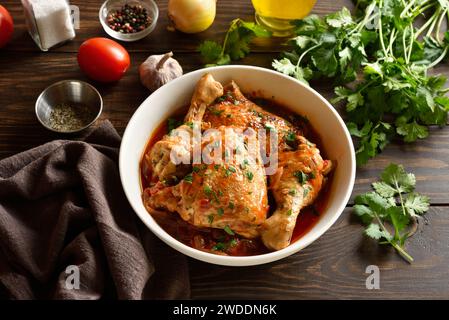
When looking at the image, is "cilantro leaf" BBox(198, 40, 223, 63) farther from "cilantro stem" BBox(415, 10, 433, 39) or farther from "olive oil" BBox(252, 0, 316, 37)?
"cilantro stem" BBox(415, 10, 433, 39)

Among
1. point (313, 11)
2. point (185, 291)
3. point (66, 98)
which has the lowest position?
point (185, 291)

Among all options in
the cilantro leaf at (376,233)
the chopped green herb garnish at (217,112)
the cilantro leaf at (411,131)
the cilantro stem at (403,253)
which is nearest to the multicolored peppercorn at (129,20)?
the chopped green herb garnish at (217,112)

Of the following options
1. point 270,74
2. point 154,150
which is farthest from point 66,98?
point 270,74

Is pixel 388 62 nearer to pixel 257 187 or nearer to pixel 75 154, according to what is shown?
pixel 257 187

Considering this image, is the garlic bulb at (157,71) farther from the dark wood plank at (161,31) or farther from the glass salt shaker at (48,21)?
the glass salt shaker at (48,21)

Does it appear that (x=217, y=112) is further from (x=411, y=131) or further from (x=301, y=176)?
(x=411, y=131)

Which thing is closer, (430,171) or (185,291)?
(185,291)
